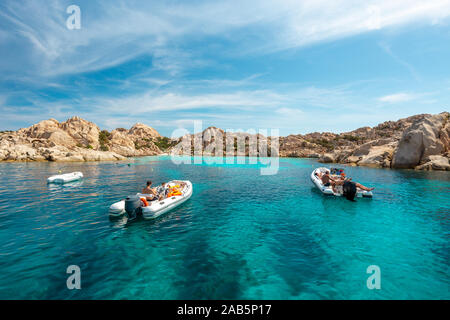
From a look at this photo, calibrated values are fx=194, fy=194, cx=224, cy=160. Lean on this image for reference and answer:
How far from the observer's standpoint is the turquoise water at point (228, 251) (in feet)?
19.1

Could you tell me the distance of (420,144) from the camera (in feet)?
119

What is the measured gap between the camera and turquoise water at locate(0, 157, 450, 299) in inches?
229

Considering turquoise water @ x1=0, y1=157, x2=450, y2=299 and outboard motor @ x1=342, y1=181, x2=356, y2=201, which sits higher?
outboard motor @ x1=342, y1=181, x2=356, y2=201

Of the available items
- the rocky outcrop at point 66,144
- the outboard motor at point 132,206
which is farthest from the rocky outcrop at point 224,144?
the outboard motor at point 132,206

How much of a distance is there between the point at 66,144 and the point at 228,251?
328 ft

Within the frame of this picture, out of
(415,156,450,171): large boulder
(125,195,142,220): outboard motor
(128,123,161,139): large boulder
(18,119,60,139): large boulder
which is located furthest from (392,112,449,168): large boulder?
(128,123,161,139): large boulder

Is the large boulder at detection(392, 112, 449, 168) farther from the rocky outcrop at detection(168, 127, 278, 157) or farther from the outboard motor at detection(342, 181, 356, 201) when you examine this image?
the rocky outcrop at detection(168, 127, 278, 157)

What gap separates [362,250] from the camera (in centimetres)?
814

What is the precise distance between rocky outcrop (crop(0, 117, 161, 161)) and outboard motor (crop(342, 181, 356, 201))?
6096 cm

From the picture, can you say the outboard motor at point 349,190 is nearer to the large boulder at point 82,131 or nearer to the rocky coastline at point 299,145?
the rocky coastline at point 299,145

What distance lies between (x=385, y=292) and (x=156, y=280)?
6.92 m

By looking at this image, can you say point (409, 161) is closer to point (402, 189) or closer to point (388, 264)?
point (402, 189)

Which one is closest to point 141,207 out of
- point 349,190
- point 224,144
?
point 349,190
